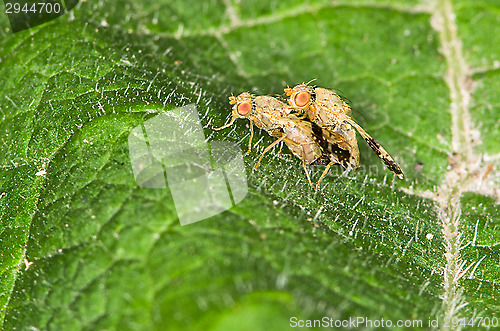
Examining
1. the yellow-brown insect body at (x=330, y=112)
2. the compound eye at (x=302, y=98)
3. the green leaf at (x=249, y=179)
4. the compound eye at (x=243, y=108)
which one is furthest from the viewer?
the compound eye at (x=302, y=98)

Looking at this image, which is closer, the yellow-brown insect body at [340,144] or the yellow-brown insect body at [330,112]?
the yellow-brown insect body at [340,144]

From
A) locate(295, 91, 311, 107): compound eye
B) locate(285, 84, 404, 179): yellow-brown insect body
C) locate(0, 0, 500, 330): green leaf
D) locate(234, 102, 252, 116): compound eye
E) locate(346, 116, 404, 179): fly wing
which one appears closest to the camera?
locate(0, 0, 500, 330): green leaf

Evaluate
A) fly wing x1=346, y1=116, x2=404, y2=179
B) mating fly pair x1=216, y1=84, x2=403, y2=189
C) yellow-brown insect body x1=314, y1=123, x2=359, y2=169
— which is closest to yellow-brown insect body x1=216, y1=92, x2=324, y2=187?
mating fly pair x1=216, y1=84, x2=403, y2=189

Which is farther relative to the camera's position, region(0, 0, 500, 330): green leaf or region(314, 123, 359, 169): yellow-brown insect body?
region(314, 123, 359, 169): yellow-brown insect body

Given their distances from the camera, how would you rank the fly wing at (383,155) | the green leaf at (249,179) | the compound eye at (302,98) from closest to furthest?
the green leaf at (249,179)
the fly wing at (383,155)
the compound eye at (302,98)

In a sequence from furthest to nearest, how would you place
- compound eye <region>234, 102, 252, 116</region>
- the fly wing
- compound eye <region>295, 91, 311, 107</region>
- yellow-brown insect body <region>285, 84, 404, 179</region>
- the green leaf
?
compound eye <region>295, 91, 311, 107</region> < yellow-brown insect body <region>285, 84, 404, 179</region> < the fly wing < compound eye <region>234, 102, 252, 116</region> < the green leaf

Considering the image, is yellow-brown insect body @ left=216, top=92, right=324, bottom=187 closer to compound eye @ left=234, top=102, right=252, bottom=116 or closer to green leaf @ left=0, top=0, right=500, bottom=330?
compound eye @ left=234, top=102, right=252, bottom=116

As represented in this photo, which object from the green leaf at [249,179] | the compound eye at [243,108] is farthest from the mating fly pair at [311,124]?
the green leaf at [249,179]

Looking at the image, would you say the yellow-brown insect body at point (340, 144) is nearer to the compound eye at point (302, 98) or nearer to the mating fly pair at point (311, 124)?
the mating fly pair at point (311, 124)
